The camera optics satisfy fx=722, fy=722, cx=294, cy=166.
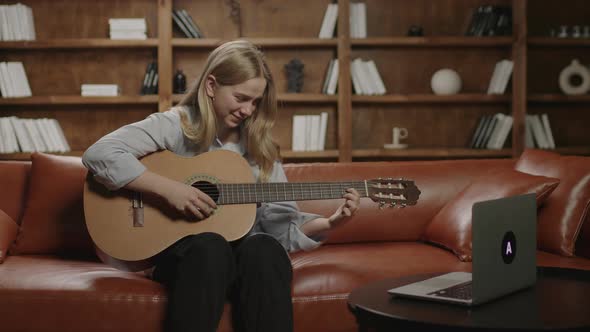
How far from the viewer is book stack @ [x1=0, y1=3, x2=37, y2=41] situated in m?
4.27

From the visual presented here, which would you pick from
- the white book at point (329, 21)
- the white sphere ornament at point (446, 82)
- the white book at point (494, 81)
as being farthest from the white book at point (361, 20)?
the white book at point (494, 81)

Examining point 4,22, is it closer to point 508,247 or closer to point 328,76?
point 328,76

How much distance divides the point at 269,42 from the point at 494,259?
318 centimetres

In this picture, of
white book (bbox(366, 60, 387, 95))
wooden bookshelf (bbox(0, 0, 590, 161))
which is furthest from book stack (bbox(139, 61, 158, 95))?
white book (bbox(366, 60, 387, 95))

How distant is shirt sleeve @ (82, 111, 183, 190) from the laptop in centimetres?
83

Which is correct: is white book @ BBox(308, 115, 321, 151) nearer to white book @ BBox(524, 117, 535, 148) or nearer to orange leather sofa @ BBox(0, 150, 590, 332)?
white book @ BBox(524, 117, 535, 148)

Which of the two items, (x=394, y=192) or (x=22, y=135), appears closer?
(x=394, y=192)

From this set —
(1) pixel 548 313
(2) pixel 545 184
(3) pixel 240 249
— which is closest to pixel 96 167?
Result: (3) pixel 240 249

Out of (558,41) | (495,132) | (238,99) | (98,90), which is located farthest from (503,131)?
(238,99)

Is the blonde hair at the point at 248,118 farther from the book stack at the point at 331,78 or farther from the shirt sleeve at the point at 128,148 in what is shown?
the book stack at the point at 331,78

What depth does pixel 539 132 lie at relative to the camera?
454 centimetres

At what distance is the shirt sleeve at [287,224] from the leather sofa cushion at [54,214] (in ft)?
1.99

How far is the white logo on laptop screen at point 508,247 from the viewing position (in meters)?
1.37

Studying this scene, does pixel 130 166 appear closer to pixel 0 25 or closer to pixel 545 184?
pixel 545 184
